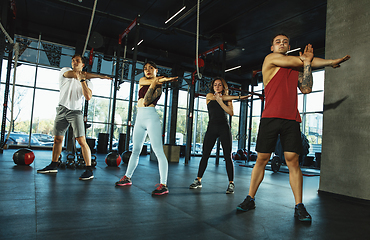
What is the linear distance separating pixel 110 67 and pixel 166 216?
366 inches

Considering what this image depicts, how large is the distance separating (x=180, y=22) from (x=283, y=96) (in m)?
6.40

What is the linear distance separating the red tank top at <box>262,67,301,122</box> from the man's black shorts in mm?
48

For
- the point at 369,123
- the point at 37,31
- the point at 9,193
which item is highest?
the point at 37,31

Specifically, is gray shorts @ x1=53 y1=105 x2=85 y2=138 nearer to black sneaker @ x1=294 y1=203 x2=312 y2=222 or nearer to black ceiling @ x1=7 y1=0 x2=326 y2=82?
black sneaker @ x1=294 y1=203 x2=312 y2=222

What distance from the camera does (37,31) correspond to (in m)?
8.66

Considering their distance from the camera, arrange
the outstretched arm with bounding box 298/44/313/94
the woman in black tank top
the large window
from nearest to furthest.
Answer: the outstretched arm with bounding box 298/44/313/94
the woman in black tank top
the large window

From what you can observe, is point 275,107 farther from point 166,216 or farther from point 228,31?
point 228,31

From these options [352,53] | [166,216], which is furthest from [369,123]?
[166,216]

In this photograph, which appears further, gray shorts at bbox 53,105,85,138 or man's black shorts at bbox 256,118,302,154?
gray shorts at bbox 53,105,85,138

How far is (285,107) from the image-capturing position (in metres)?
2.04

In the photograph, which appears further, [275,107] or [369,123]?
[369,123]

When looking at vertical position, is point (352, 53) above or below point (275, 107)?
above

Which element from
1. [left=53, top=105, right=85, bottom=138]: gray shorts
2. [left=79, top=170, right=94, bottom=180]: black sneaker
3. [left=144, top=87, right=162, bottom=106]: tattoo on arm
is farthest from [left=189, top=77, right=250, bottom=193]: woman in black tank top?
[left=53, top=105, right=85, bottom=138]: gray shorts

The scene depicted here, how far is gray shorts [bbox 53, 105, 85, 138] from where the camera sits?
321 centimetres
